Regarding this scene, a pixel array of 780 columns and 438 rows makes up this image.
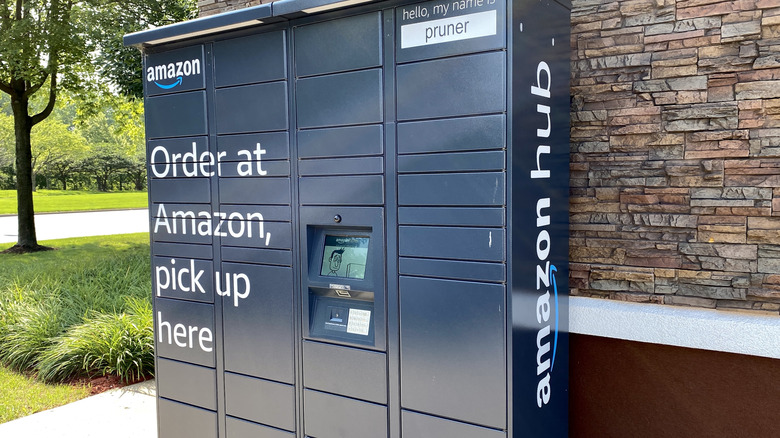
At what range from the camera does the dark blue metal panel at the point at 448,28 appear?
2.66 metres

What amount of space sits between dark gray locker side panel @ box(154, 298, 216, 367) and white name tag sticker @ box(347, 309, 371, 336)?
0.98 meters

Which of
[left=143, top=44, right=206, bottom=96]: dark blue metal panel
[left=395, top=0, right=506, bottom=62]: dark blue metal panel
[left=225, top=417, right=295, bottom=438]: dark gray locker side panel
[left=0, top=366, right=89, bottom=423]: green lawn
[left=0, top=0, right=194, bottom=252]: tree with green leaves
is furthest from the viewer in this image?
[left=0, top=0, right=194, bottom=252]: tree with green leaves

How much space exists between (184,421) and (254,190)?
1.53 metres

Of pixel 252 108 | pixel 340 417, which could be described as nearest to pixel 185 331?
pixel 340 417

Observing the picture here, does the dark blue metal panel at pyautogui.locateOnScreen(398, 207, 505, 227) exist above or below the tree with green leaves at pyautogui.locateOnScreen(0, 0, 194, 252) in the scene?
below

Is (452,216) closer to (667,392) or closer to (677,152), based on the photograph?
(677,152)

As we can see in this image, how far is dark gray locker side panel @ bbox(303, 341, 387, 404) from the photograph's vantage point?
3.06 metres

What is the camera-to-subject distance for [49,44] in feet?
37.9

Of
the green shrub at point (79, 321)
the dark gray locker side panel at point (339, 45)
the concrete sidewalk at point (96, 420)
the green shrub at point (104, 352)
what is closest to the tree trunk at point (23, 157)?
the green shrub at point (79, 321)

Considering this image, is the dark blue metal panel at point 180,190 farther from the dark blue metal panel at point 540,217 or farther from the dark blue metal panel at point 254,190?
the dark blue metal panel at point 540,217

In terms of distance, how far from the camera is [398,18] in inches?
115

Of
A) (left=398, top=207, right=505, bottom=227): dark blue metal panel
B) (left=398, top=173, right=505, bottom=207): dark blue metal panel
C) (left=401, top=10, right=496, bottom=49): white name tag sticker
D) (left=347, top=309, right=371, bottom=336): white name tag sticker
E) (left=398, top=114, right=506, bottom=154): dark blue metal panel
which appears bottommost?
(left=347, top=309, right=371, bottom=336): white name tag sticker

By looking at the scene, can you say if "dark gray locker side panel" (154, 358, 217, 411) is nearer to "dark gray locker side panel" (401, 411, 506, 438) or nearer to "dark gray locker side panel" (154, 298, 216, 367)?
"dark gray locker side panel" (154, 298, 216, 367)

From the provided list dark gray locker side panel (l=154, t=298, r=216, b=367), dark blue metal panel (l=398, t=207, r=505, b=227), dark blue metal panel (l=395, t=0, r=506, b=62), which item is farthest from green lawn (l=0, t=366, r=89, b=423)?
dark blue metal panel (l=395, t=0, r=506, b=62)
